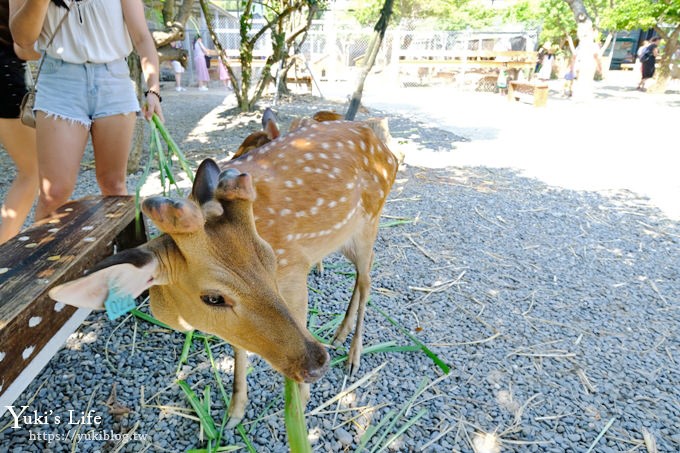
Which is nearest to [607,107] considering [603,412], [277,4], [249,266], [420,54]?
[420,54]

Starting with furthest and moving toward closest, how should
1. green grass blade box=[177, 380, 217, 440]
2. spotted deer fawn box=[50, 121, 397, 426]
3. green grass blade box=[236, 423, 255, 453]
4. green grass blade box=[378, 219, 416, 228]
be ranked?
green grass blade box=[378, 219, 416, 228] < green grass blade box=[177, 380, 217, 440] < green grass blade box=[236, 423, 255, 453] < spotted deer fawn box=[50, 121, 397, 426]

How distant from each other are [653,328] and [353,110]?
147 inches

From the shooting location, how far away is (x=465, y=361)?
98.0 inches

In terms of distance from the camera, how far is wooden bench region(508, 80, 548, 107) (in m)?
12.0

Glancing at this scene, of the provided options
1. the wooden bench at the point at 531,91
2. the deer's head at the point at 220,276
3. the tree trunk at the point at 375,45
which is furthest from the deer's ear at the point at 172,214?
the wooden bench at the point at 531,91

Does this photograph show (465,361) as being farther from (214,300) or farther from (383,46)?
(383,46)

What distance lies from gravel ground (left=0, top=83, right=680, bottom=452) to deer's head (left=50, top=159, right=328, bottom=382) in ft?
2.80

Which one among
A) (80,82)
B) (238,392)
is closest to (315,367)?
(238,392)

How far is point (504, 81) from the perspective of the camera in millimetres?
15812

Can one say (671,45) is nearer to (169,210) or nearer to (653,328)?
(653,328)

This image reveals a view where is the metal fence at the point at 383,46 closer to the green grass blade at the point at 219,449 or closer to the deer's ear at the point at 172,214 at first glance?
the green grass blade at the point at 219,449

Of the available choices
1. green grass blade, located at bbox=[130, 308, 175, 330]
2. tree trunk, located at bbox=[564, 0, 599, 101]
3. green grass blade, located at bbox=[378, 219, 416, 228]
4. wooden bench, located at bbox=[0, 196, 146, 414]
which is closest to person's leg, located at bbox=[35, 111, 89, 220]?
wooden bench, located at bbox=[0, 196, 146, 414]

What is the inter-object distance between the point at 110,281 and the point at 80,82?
1.42 m

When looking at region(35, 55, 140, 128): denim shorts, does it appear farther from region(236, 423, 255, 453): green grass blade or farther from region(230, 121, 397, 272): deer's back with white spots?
region(236, 423, 255, 453): green grass blade
